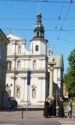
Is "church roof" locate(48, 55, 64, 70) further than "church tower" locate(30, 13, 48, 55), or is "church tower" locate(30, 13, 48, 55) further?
"church roof" locate(48, 55, 64, 70)

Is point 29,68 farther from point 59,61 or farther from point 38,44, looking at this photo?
point 59,61

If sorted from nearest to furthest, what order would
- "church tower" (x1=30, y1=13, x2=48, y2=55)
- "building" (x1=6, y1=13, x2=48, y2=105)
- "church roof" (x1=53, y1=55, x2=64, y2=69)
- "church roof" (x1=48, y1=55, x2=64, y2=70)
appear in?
"building" (x1=6, y1=13, x2=48, y2=105) < "church tower" (x1=30, y1=13, x2=48, y2=55) < "church roof" (x1=48, y1=55, x2=64, y2=70) < "church roof" (x1=53, y1=55, x2=64, y2=69)

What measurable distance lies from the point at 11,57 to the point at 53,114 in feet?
237

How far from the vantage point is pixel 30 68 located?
10100 centimetres

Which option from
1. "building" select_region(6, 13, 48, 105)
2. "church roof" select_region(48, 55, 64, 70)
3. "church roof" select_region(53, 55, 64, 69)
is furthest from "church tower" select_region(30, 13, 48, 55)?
"church roof" select_region(53, 55, 64, 69)

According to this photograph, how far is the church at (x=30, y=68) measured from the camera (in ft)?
328

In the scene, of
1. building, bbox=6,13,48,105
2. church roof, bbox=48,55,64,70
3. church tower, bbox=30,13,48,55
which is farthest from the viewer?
church roof, bbox=48,55,64,70

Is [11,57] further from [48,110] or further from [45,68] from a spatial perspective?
[48,110]

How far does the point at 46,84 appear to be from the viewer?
101688 millimetres

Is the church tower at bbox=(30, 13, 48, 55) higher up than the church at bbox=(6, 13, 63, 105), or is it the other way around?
the church tower at bbox=(30, 13, 48, 55)

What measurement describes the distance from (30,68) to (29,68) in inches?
11.3

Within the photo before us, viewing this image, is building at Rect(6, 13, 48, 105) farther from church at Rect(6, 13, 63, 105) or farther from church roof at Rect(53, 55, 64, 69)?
church roof at Rect(53, 55, 64, 69)

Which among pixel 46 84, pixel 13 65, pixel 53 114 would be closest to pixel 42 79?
pixel 46 84

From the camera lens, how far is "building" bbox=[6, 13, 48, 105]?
328ft
